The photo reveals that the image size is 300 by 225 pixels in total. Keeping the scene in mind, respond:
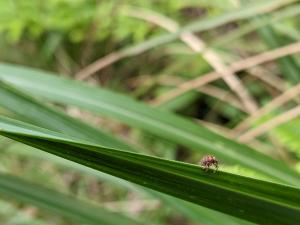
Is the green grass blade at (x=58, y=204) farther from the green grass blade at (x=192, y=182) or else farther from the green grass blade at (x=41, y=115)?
the green grass blade at (x=192, y=182)

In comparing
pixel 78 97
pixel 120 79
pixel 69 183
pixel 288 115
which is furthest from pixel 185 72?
pixel 78 97

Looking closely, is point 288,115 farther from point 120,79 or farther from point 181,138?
point 120,79

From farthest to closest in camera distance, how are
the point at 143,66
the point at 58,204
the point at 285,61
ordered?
the point at 143,66, the point at 285,61, the point at 58,204

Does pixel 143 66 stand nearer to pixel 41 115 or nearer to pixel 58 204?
pixel 58 204

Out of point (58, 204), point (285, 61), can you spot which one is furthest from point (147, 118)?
point (285, 61)

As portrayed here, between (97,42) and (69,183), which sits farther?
(97,42)

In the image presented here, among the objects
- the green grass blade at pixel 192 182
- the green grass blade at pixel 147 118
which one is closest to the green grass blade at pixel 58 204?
the green grass blade at pixel 147 118
